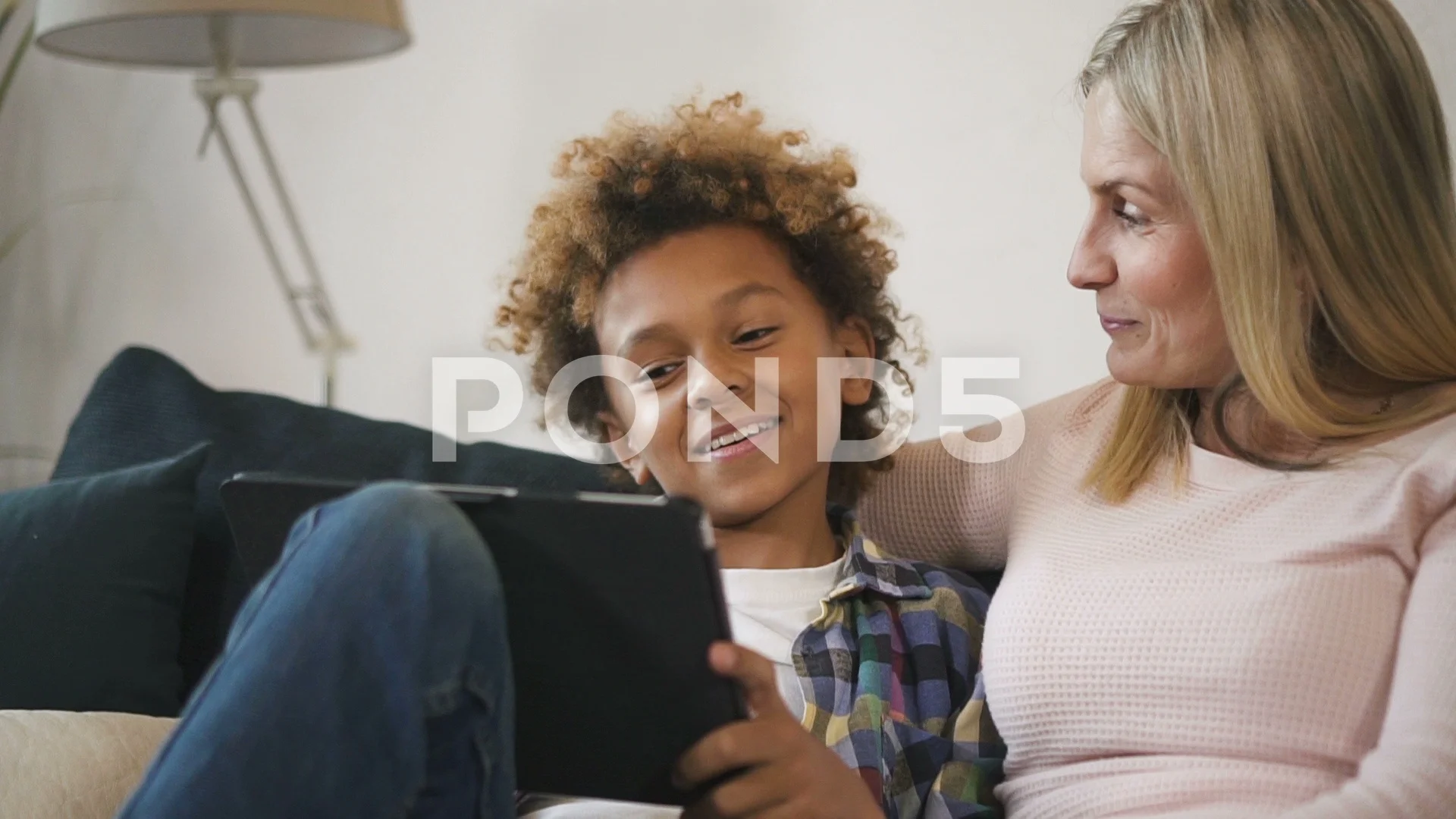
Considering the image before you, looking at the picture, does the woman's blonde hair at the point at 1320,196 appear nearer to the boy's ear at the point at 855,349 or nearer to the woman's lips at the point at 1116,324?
the woman's lips at the point at 1116,324

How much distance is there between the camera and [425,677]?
848mm

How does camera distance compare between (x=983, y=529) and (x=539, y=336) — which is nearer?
(x=983, y=529)

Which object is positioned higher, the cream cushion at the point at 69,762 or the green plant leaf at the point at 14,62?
the green plant leaf at the point at 14,62

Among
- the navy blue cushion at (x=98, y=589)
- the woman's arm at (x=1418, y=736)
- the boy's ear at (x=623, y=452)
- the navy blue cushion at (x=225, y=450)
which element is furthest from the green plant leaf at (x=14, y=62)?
the woman's arm at (x=1418, y=736)

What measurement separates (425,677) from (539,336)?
0.77m

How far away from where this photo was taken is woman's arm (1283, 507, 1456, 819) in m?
0.95

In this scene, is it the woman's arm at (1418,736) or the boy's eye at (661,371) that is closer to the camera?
the woman's arm at (1418,736)

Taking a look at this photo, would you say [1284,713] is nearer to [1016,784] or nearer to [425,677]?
[1016,784]

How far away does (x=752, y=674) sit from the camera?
3.14ft

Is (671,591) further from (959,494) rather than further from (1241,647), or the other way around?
(959,494)

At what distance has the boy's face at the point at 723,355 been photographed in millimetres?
1349

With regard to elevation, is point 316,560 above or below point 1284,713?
above

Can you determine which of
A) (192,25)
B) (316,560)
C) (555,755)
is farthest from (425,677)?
(192,25)

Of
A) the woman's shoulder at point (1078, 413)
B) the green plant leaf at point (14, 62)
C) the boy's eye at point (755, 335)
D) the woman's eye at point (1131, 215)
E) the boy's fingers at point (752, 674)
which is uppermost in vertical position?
the green plant leaf at point (14, 62)
